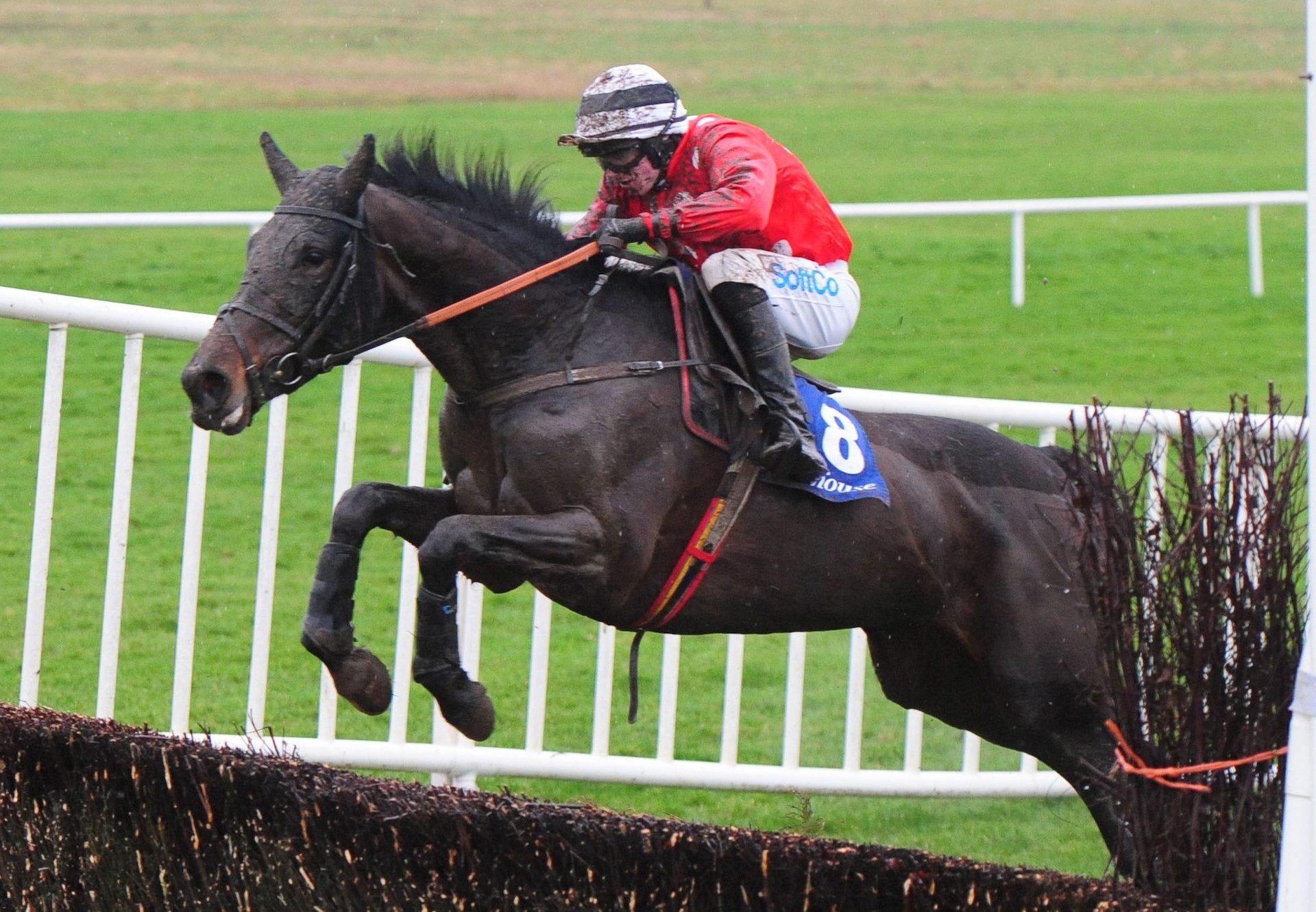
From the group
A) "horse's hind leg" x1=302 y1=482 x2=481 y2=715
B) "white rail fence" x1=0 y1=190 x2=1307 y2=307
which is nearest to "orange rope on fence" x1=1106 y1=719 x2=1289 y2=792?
"horse's hind leg" x1=302 y1=482 x2=481 y2=715

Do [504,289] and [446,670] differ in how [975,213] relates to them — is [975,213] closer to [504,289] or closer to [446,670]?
[504,289]

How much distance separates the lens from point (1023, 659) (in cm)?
455

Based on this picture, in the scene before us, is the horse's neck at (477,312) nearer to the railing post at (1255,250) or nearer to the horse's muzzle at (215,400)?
the horse's muzzle at (215,400)

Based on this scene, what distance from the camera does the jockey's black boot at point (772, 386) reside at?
163 inches

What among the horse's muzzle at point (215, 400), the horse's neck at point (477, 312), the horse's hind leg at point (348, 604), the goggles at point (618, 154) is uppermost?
the goggles at point (618, 154)

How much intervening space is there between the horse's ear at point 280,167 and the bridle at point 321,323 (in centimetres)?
8

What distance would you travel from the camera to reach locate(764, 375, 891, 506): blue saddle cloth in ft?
13.8

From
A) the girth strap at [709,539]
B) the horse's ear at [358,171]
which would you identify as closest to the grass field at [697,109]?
the horse's ear at [358,171]

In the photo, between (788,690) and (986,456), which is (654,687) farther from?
(986,456)

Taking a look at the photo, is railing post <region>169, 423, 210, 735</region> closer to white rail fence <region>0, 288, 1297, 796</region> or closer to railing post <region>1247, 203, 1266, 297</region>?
white rail fence <region>0, 288, 1297, 796</region>

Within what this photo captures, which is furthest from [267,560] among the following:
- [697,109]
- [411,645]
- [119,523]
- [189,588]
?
[697,109]

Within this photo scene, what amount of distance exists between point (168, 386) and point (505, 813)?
7647 mm

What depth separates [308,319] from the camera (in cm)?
390

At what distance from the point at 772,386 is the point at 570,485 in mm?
531
